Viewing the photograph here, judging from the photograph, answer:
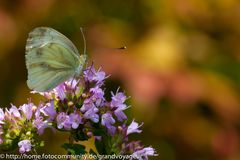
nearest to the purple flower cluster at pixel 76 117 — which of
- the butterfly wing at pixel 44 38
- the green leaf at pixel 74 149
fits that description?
the green leaf at pixel 74 149

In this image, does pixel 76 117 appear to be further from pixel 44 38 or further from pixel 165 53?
pixel 165 53

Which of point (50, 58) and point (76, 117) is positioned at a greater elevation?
point (50, 58)

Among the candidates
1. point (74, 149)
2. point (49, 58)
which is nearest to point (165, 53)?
point (49, 58)

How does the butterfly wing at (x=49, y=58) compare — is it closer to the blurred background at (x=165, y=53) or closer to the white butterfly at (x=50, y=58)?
the white butterfly at (x=50, y=58)

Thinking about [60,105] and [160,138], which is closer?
[60,105]

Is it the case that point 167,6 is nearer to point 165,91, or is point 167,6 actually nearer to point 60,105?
point 165,91

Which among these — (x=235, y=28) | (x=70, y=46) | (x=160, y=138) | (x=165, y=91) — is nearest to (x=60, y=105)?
(x=70, y=46)

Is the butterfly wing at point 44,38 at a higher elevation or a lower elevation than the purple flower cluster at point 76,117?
higher
